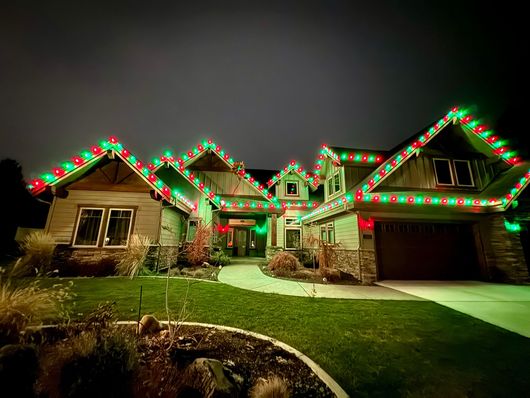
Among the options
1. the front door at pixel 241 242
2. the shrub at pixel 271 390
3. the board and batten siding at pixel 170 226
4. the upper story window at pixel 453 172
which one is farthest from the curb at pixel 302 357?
the front door at pixel 241 242

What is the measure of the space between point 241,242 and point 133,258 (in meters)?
11.1

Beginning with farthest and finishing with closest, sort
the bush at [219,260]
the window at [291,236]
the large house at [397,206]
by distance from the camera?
the window at [291,236] < the bush at [219,260] < the large house at [397,206]

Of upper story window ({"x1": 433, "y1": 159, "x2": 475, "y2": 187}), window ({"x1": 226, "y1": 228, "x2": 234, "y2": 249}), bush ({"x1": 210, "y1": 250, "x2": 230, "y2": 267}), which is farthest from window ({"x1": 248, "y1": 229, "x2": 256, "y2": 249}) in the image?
upper story window ({"x1": 433, "y1": 159, "x2": 475, "y2": 187})

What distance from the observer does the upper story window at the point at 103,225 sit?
26.6 ft

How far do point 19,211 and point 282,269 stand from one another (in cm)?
1991

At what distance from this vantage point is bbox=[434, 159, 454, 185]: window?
31.5ft

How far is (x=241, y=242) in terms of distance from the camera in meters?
18.0

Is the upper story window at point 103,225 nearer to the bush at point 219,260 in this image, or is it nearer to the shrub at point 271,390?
the bush at point 219,260

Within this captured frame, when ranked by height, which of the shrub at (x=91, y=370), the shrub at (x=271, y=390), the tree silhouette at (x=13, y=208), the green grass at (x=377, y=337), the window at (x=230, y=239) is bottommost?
the green grass at (x=377, y=337)

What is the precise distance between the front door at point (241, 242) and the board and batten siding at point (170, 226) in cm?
682

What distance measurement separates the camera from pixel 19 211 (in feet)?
49.3

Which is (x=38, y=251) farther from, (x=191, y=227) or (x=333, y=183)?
(x=333, y=183)

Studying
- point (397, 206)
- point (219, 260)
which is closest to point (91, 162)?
point (219, 260)

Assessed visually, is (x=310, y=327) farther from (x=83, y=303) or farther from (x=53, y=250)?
(x=53, y=250)
